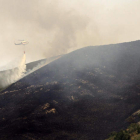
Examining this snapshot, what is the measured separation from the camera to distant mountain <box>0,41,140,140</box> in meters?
59.6

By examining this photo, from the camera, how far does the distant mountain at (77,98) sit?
195ft

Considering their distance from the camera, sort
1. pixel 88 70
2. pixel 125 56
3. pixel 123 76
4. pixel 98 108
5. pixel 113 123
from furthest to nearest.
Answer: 1. pixel 125 56
2. pixel 88 70
3. pixel 123 76
4. pixel 98 108
5. pixel 113 123

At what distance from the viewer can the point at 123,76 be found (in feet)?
317

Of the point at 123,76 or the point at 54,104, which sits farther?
the point at 123,76

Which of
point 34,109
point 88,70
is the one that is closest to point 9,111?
point 34,109

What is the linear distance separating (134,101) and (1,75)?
389 ft

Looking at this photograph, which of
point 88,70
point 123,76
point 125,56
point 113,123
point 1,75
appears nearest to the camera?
point 113,123

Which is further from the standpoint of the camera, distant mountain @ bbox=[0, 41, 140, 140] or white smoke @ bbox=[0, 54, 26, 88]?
white smoke @ bbox=[0, 54, 26, 88]

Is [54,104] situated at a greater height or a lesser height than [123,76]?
lesser

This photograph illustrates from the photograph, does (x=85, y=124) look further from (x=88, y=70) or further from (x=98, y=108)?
(x=88, y=70)

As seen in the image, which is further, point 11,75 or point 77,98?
point 11,75

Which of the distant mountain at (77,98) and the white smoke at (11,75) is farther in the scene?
the white smoke at (11,75)

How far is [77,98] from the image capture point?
80.6 m

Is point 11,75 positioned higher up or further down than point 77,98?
higher up
